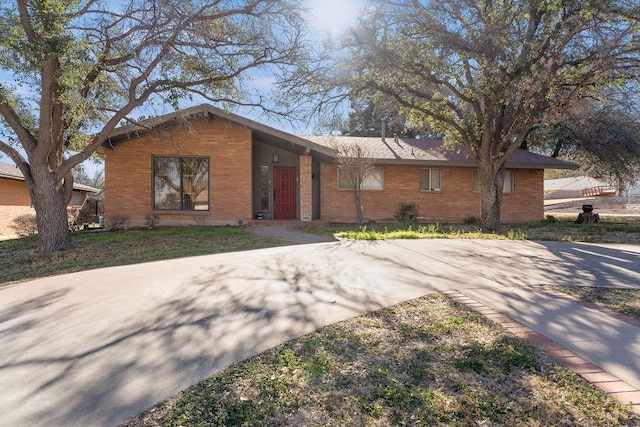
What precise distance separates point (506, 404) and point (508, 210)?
57.0 feet

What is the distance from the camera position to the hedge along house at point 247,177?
13.4 m

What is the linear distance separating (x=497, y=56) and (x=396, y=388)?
1104cm

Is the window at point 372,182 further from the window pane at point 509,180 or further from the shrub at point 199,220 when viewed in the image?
the window pane at point 509,180

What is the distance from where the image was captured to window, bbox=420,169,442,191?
669 inches

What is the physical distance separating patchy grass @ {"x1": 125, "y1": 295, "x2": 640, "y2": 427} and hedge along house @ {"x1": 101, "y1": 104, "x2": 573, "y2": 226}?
10.2 metres

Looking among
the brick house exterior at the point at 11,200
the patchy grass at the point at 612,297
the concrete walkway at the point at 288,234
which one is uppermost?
the brick house exterior at the point at 11,200

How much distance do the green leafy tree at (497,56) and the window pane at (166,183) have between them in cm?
687

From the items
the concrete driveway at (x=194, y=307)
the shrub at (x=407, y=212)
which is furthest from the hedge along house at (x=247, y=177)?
the concrete driveway at (x=194, y=307)

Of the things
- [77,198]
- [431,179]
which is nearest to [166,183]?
[431,179]

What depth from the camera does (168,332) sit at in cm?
353

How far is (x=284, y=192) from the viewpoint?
607 inches

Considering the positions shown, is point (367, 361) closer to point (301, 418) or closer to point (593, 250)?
point (301, 418)

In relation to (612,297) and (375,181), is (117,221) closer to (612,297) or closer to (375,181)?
(375,181)

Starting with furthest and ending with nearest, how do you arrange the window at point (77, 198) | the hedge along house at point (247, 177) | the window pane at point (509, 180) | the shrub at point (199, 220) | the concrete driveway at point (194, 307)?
the window at point (77, 198) → the window pane at point (509, 180) → the shrub at point (199, 220) → the hedge along house at point (247, 177) → the concrete driveway at point (194, 307)
